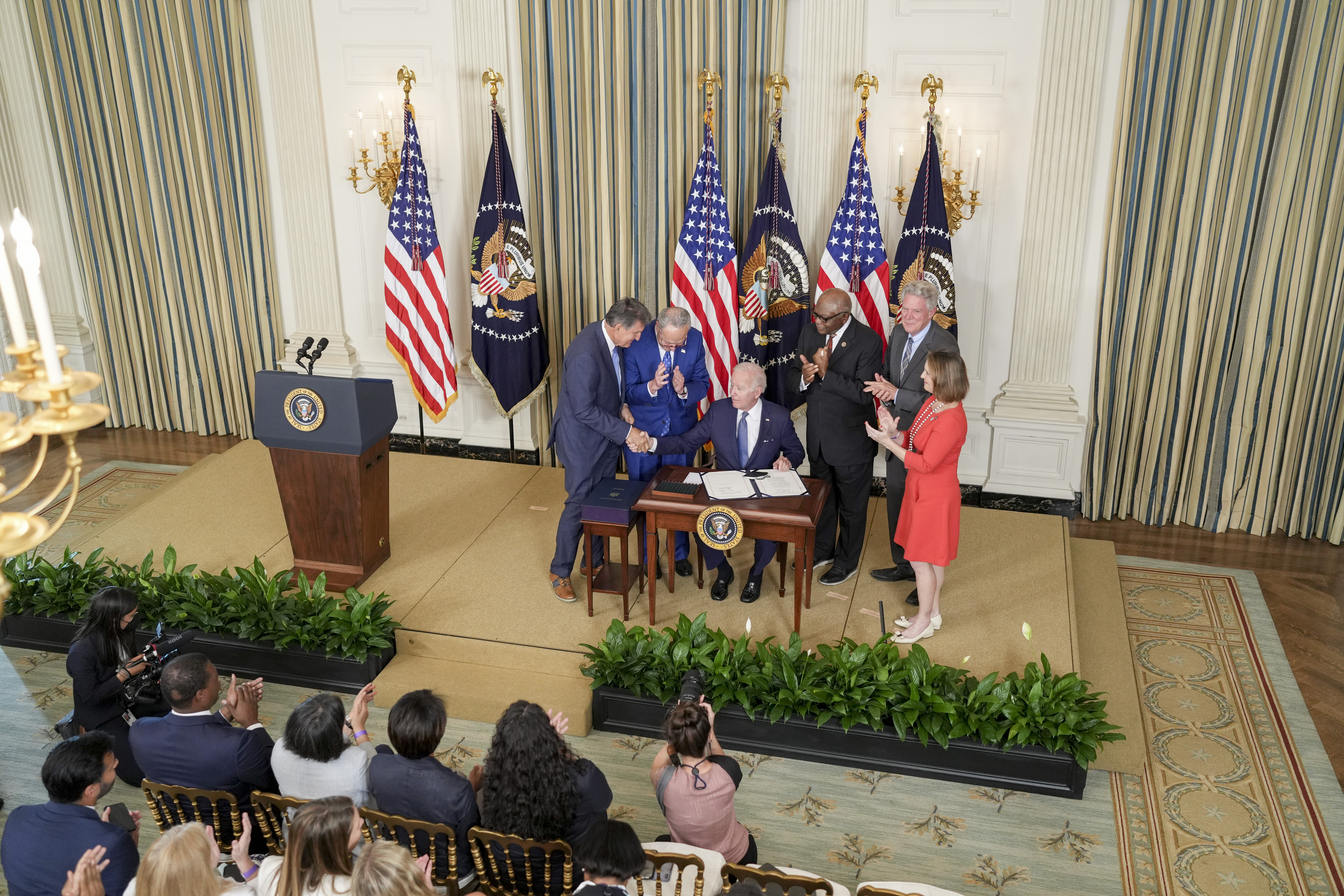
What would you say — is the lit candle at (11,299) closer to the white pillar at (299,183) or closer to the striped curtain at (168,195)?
the white pillar at (299,183)

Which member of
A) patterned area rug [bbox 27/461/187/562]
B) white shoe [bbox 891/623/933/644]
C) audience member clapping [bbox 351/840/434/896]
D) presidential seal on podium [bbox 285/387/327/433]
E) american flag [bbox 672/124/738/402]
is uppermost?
american flag [bbox 672/124/738/402]

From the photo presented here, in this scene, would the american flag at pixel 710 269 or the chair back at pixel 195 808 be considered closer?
the chair back at pixel 195 808

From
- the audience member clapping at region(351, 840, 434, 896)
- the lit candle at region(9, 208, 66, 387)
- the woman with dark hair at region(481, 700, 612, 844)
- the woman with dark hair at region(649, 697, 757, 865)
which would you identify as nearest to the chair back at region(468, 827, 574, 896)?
the woman with dark hair at region(481, 700, 612, 844)

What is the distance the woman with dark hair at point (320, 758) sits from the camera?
3830 millimetres

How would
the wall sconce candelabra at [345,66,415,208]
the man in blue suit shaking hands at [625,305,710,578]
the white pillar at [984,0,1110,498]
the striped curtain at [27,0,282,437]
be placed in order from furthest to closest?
1. the striped curtain at [27,0,282,437]
2. the wall sconce candelabra at [345,66,415,208]
3. the white pillar at [984,0,1110,498]
4. the man in blue suit shaking hands at [625,305,710,578]

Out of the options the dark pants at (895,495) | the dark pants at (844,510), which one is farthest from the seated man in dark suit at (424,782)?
the dark pants at (895,495)

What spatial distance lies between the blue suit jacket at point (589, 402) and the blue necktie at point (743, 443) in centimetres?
62

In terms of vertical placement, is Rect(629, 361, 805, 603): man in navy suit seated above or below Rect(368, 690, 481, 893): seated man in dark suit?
above

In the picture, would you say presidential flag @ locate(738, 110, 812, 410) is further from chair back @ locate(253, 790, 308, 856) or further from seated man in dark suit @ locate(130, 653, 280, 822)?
chair back @ locate(253, 790, 308, 856)

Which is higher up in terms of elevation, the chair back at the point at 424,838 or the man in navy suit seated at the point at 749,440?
the man in navy suit seated at the point at 749,440

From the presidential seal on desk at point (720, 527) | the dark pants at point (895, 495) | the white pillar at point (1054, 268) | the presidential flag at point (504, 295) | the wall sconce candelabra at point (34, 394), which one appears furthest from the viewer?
the presidential flag at point (504, 295)

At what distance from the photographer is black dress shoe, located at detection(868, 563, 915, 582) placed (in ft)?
21.1

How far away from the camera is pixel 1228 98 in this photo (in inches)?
260

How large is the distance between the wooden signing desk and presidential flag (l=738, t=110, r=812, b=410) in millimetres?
1586
